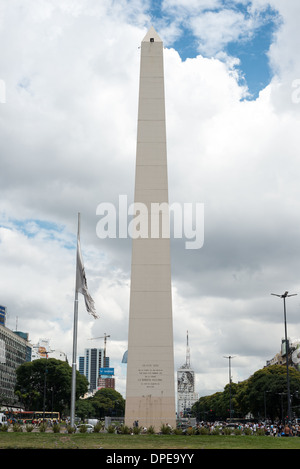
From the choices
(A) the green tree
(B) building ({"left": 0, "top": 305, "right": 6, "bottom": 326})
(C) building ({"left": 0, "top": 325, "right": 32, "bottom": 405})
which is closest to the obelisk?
(A) the green tree

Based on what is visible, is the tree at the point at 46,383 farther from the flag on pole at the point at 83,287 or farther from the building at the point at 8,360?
the flag on pole at the point at 83,287

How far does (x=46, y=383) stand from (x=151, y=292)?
185 feet

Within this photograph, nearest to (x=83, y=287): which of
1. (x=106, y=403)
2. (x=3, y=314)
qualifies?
(x=3, y=314)

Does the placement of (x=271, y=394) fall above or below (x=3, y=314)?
below

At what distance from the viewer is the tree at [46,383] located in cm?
8919

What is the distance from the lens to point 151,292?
130ft

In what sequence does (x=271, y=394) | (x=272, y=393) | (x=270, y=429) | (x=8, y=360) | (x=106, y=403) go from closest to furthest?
(x=270, y=429) → (x=272, y=393) → (x=271, y=394) → (x=8, y=360) → (x=106, y=403)

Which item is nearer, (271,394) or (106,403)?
(271,394)

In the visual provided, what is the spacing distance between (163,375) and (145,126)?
17.4 m

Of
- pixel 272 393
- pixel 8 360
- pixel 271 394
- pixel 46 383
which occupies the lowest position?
pixel 271 394

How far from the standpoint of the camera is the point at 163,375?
38.5 m

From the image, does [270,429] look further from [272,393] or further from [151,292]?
[272,393]

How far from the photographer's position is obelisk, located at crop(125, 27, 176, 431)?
3803 centimetres
